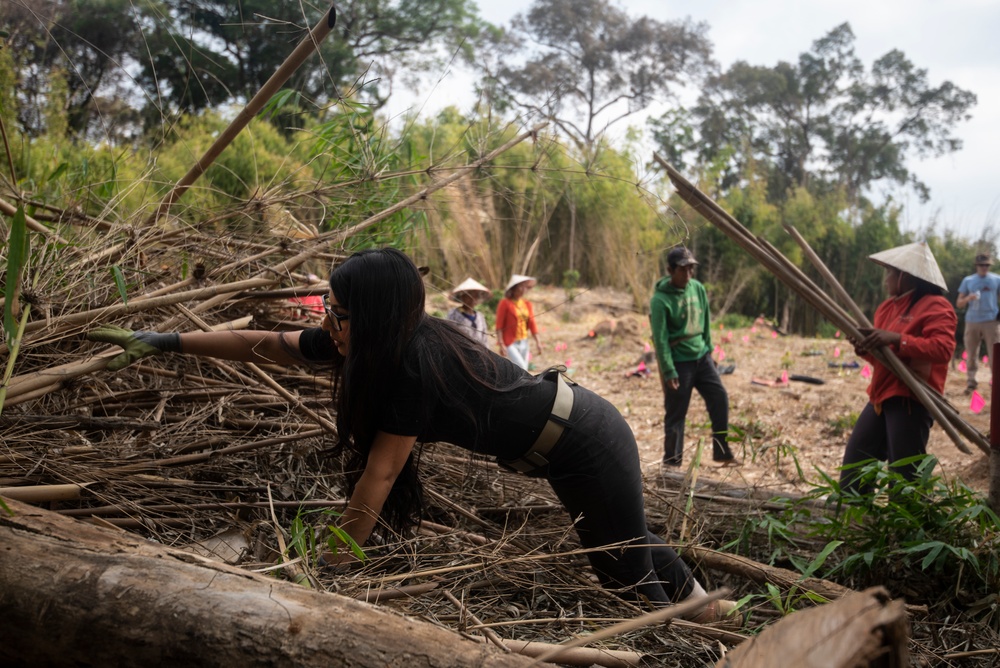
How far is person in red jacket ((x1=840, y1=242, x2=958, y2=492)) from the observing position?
3.28m

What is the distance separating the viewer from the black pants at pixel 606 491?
196 centimetres

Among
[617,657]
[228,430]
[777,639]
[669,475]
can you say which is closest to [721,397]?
[669,475]

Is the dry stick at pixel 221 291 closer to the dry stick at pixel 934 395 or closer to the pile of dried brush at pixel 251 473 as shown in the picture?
the pile of dried brush at pixel 251 473

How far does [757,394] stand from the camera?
25.7ft

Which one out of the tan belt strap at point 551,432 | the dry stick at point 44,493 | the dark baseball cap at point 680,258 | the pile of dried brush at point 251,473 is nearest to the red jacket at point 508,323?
the dark baseball cap at point 680,258

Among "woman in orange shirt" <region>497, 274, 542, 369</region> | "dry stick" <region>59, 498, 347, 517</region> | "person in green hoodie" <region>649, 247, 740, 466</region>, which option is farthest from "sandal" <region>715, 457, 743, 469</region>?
"dry stick" <region>59, 498, 347, 517</region>

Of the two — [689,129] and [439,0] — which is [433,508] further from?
[439,0]

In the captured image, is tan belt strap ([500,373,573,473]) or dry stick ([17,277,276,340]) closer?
tan belt strap ([500,373,573,473])

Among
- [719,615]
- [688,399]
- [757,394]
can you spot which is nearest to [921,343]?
[719,615]

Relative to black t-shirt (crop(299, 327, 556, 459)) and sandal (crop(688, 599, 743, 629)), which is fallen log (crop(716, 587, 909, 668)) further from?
sandal (crop(688, 599, 743, 629))

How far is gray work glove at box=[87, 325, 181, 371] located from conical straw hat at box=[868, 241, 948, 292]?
2.97 meters

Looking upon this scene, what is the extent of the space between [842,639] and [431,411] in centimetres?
101

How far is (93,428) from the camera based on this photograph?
2.49 meters

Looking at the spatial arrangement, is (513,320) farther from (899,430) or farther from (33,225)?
(33,225)
